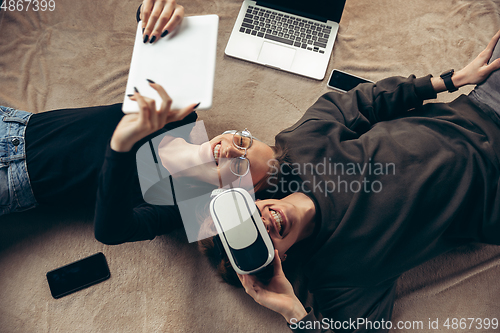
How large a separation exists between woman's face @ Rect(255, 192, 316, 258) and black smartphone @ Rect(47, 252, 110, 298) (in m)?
0.68

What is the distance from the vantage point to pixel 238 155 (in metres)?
0.93

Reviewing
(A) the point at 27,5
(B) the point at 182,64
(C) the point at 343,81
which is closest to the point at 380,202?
(C) the point at 343,81

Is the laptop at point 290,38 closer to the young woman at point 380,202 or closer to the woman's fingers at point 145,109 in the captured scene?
the young woman at point 380,202

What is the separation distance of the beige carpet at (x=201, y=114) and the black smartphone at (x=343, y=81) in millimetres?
38

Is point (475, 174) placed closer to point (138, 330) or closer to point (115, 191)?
point (115, 191)

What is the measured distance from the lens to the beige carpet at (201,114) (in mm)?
1098

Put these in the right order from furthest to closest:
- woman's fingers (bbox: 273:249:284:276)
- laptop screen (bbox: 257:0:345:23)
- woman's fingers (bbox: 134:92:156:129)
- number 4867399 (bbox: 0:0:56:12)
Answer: number 4867399 (bbox: 0:0:56:12)
laptop screen (bbox: 257:0:345:23)
woman's fingers (bbox: 273:249:284:276)
woman's fingers (bbox: 134:92:156:129)

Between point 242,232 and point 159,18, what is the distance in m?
0.62

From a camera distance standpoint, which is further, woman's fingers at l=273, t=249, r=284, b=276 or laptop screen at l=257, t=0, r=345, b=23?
laptop screen at l=257, t=0, r=345, b=23

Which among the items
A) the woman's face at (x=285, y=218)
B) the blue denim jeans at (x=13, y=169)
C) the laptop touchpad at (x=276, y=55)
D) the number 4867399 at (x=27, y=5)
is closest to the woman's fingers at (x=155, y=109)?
the woman's face at (x=285, y=218)

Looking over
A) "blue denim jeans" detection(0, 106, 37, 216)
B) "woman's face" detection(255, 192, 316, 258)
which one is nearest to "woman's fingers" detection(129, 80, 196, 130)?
"woman's face" detection(255, 192, 316, 258)

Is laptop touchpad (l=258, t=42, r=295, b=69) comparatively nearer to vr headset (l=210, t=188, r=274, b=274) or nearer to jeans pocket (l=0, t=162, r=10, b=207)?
vr headset (l=210, t=188, r=274, b=274)

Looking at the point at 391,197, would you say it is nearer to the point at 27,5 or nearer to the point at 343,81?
the point at 343,81

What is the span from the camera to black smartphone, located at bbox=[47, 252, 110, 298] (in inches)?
42.8
